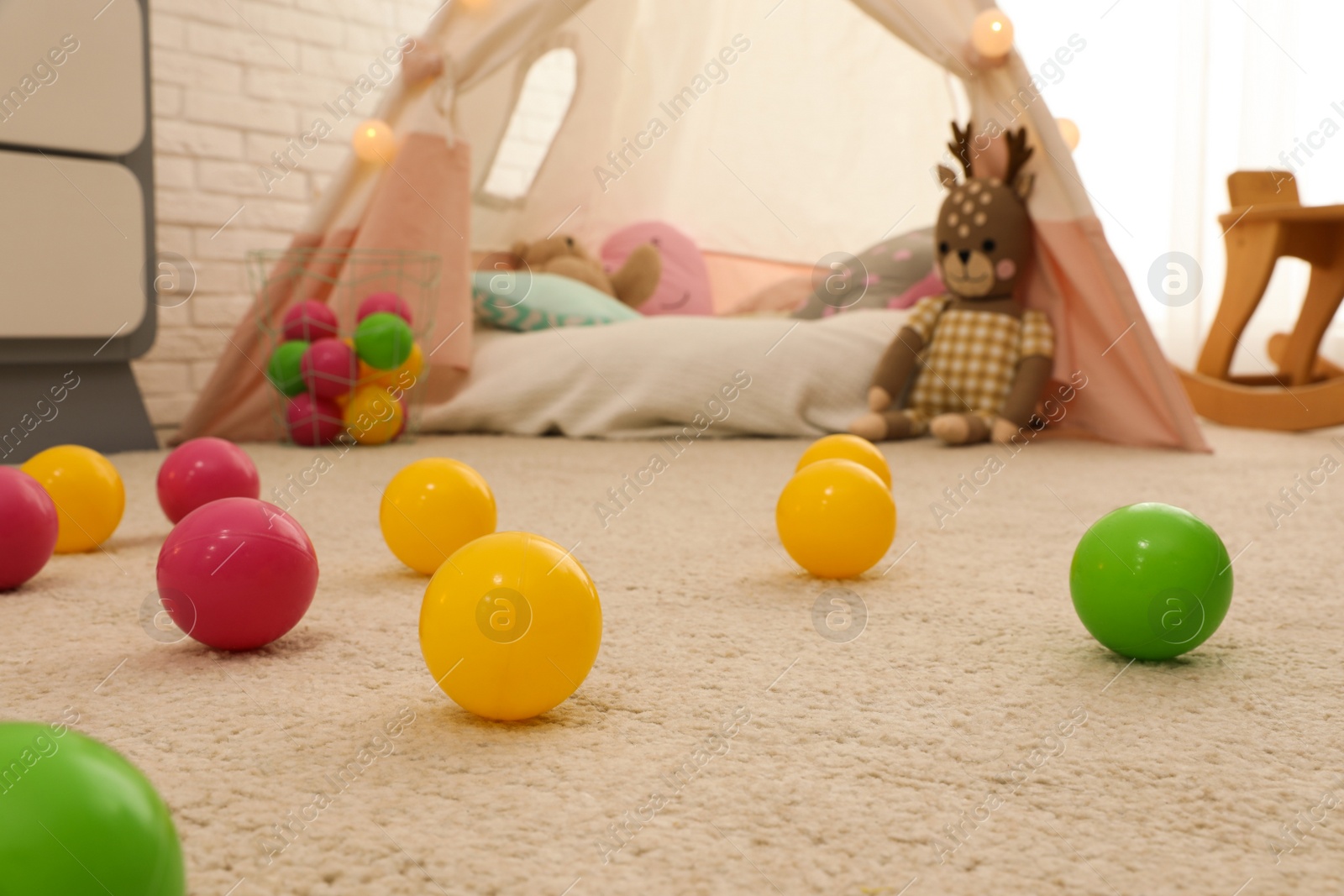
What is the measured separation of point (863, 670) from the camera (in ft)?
2.81

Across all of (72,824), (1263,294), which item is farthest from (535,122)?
(72,824)

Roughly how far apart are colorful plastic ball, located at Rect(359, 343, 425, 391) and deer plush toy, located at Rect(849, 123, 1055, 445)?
103cm

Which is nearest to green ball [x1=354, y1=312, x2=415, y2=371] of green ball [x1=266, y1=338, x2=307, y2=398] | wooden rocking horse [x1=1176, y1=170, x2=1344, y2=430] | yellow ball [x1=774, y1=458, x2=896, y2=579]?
green ball [x1=266, y1=338, x2=307, y2=398]

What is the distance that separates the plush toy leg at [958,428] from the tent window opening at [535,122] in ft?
5.69

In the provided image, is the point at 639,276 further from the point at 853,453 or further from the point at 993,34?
the point at 853,453

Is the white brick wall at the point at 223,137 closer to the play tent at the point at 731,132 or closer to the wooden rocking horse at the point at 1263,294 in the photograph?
the play tent at the point at 731,132

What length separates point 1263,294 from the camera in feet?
9.49

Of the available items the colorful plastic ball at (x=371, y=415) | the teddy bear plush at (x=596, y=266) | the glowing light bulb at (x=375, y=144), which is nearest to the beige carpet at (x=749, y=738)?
the colorful plastic ball at (x=371, y=415)

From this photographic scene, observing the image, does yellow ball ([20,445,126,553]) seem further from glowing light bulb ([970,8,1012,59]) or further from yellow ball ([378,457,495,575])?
glowing light bulb ([970,8,1012,59])

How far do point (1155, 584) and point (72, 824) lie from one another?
2.49 ft

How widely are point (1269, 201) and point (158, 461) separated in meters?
2.87

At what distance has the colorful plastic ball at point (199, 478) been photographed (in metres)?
1.37

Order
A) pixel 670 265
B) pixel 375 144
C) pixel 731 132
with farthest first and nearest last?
pixel 731 132 < pixel 670 265 < pixel 375 144

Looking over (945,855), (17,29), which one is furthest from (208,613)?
(17,29)
